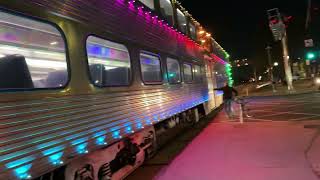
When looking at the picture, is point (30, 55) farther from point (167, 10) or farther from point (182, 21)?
point (182, 21)

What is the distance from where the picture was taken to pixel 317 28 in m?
43.4

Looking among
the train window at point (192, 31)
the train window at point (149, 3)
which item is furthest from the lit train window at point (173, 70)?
the train window at point (192, 31)

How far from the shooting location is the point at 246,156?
8336 mm

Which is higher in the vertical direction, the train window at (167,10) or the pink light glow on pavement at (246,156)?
the train window at (167,10)

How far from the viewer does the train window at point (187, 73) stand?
38.7 feet

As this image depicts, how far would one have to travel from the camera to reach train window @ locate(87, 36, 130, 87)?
557 centimetres

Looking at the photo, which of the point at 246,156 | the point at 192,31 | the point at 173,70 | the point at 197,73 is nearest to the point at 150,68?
the point at 173,70

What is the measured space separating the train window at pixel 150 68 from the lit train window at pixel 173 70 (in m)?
0.94

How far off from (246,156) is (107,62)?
3597 millimetres

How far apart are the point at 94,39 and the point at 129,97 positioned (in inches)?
52.3

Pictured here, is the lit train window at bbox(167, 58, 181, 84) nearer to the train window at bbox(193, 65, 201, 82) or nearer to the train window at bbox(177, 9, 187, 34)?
the train window at bbox(177, 9, 187, 34)

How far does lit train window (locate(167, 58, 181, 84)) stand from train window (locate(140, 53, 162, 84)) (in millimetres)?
942

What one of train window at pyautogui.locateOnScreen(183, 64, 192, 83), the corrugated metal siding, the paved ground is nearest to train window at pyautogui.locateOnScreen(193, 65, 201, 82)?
train window at pyautogui.locateOnScreen(183, 64, 192, 83)

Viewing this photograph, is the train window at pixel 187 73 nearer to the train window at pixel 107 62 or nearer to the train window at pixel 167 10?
the train window at pixel 167 10
